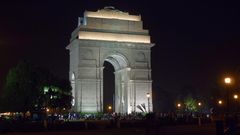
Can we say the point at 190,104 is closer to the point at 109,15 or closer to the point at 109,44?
the point at 109,44

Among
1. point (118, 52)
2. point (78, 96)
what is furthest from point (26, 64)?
point (118, 52)

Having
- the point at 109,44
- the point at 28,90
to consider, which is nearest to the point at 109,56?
the point at 109,44

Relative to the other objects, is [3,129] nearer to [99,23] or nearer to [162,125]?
[162,125]

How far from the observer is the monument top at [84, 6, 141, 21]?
73375 millimetres

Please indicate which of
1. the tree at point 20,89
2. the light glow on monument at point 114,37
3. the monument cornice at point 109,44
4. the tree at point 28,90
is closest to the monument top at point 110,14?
the light glow on monument at point 114,37

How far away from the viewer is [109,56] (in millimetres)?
75062

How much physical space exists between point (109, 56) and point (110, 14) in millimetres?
6902

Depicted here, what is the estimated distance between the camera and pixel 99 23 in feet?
240

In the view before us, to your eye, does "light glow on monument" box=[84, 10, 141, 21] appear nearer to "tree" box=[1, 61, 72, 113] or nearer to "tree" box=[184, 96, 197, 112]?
"tree" box=[1, 61, 72, 113]

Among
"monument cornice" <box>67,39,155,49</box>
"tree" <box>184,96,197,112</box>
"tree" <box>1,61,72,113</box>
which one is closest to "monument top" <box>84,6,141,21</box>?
"monument cornice" <box>67,39,155,49</box>

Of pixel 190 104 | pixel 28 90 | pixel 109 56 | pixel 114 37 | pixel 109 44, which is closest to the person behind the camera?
pixel 28 90

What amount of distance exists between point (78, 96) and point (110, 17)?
14.0 metres

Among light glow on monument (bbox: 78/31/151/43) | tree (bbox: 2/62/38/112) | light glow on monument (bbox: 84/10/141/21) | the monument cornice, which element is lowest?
tree (bbox: 2/62/38/112)

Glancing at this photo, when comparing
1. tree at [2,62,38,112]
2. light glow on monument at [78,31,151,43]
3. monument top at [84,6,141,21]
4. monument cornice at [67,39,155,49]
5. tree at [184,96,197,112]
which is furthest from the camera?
tree at [184,96,197,112]
